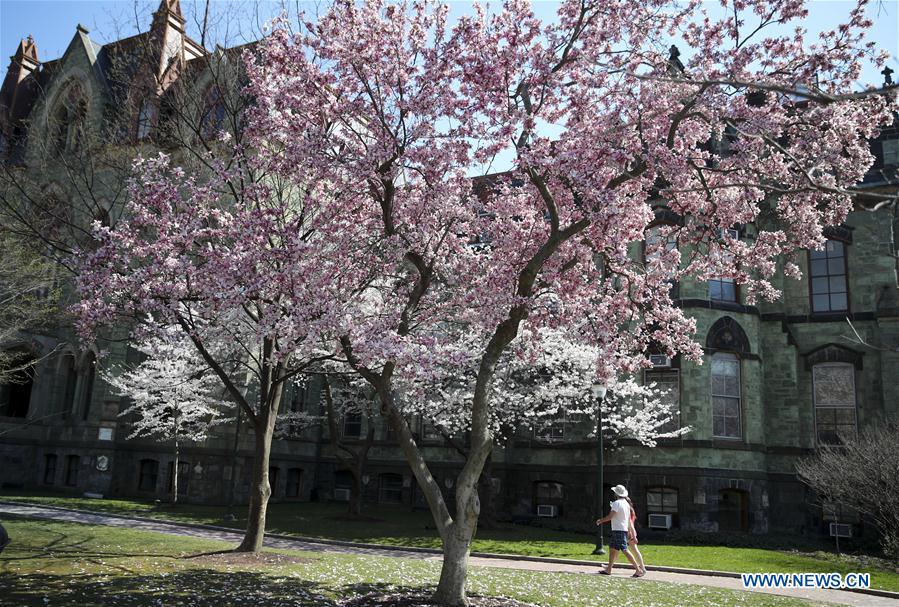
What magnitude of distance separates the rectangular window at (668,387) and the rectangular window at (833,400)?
16.9 ft

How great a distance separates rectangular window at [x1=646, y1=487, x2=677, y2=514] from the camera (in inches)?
951

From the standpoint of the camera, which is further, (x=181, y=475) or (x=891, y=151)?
(x=181, y=475)

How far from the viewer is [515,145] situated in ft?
35.9

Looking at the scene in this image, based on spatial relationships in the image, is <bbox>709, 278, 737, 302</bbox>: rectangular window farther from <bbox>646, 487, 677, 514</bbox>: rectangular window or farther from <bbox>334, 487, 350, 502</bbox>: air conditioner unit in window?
<bbox>334, 487, 350, 502</bbox>: air conditioner unit in window

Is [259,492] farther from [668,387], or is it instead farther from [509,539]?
[668,387]

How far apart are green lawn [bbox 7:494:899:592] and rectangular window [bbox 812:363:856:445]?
5711 millimetres

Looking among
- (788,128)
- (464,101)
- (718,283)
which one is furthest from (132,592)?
(718,283)

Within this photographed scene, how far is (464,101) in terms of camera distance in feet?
36.0

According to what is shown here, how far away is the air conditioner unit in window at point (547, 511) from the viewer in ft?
87.9

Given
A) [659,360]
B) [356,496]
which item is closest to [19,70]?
[356,496]

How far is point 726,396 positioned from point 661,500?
4151 millimetres

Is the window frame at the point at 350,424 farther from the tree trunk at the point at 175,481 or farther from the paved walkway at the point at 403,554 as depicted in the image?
the paved walkway at the point at 403,554

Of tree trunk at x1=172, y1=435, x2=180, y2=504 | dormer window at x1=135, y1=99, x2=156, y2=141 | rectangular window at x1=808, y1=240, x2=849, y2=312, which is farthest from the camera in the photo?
tree trunk at x1=172, y1=435, x2=180, y2=504

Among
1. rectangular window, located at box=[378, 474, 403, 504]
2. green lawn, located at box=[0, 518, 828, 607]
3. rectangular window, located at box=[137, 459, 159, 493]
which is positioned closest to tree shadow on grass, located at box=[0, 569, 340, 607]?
green lawn, located at box=[0, 518, 828, 607]
